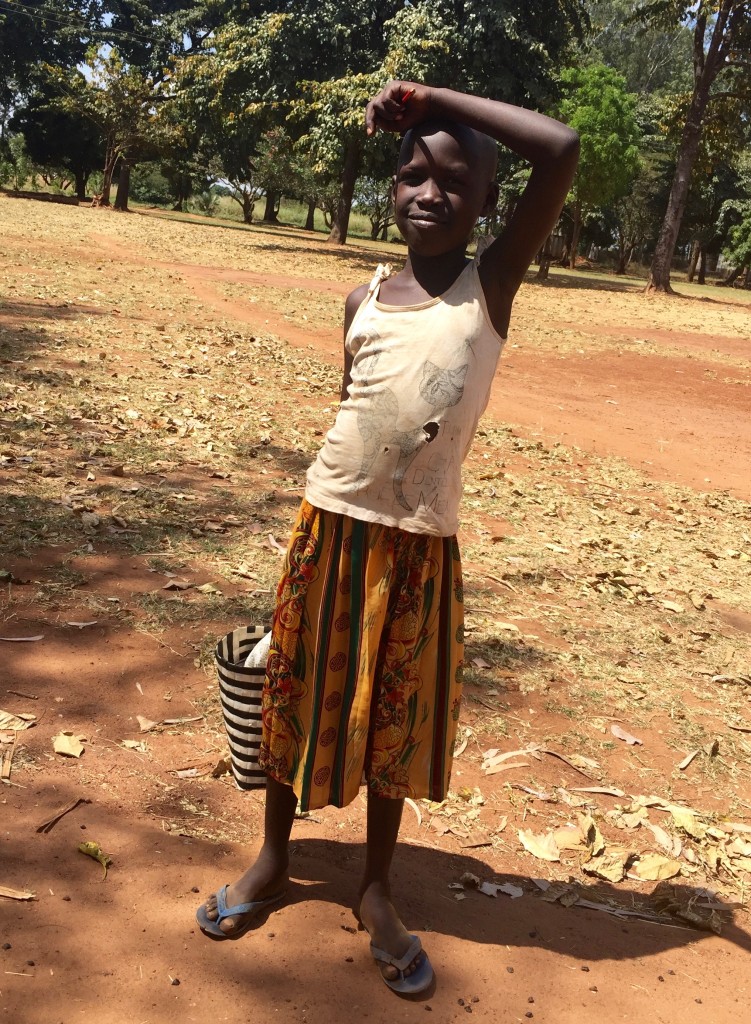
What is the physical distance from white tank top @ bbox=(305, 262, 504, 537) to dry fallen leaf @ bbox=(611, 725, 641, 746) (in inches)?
75.7

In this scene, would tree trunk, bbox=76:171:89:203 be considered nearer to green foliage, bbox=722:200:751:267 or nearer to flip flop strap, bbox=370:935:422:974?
green foliage, bbox=722:200:751:267

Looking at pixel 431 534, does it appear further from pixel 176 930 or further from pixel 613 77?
pixel 613 77

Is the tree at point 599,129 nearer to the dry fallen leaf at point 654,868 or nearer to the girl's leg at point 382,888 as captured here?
the dry fallen leaf at point 654,868

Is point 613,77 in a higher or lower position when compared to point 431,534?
higher

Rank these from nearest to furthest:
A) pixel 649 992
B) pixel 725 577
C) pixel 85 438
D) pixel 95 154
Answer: pixel 649 992 → pixel 725 577 → pixel 85 438 → pixel 95 154

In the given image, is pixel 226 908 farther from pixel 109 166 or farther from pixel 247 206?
pixel 247 206

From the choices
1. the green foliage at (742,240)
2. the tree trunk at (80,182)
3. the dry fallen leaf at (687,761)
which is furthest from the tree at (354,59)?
the dry fallen leaf at (687,761)

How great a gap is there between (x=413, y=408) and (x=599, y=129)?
2690cm

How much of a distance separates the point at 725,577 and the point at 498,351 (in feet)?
13.4

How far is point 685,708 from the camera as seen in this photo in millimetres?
4102

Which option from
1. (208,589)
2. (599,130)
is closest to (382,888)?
(208,589)

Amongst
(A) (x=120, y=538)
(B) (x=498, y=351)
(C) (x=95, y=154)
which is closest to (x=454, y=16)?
(A) (x=120, y=538)

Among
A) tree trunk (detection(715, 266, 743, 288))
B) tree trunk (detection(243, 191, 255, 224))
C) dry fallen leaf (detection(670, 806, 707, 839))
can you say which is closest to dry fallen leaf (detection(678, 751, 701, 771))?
dry fallen leaf (detection(670, 806, 707, 839))

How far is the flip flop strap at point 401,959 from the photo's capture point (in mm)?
2312
